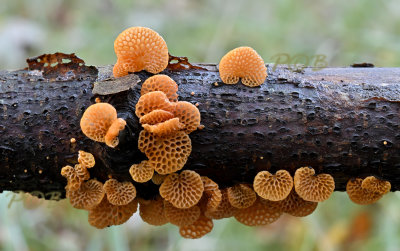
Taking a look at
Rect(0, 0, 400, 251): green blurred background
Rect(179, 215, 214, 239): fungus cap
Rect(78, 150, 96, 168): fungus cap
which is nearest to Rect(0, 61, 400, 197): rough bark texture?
Rect(78, 150, 96, 168): fungus cap

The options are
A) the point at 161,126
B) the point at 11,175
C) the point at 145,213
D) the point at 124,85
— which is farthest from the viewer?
the point at 145,213

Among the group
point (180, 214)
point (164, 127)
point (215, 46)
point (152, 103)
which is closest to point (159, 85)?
point (152, 103)

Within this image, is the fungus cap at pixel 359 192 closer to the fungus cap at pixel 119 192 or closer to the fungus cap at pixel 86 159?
the fungus cap at pixel 119 192

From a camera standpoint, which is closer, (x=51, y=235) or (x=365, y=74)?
(x=365, y=74)

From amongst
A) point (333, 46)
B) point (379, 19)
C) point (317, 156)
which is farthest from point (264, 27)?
point (317, 156)

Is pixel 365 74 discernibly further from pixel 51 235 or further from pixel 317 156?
pixel 51 235

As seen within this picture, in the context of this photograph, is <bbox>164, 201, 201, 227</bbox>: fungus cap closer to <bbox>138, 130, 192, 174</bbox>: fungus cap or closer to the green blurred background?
<bbox>138, 130, 192, 174</bbox>: fungus cap
